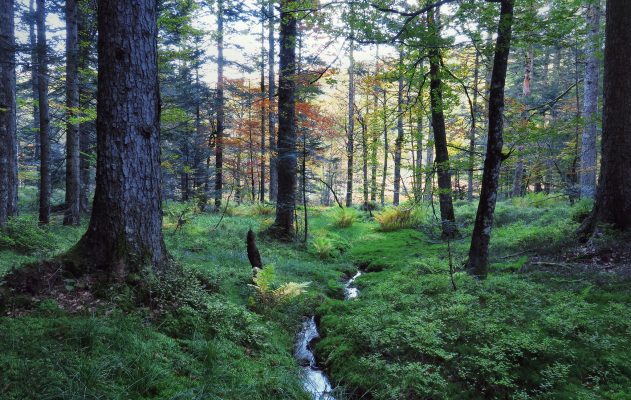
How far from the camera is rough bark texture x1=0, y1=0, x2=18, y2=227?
8625 millimetres

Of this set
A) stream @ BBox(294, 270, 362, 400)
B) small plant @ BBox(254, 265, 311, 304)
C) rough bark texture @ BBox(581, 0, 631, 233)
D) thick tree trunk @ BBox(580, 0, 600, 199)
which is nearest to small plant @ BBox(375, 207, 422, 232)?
thick tree trunk @ BBox(580, 0, 600, 199)

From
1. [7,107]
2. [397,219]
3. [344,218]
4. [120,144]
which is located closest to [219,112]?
[344,218]

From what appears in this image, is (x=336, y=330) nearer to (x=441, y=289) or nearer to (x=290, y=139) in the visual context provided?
(x=441, y=289)

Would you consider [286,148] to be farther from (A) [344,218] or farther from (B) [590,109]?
(B) [590,109]

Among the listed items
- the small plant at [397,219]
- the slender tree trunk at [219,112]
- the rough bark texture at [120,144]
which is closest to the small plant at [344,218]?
the small plant at [397,219]

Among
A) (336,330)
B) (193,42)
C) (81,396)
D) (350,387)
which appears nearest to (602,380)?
(350,387)

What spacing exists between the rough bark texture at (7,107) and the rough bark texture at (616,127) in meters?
13.0

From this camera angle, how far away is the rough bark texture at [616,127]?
685 centimetres

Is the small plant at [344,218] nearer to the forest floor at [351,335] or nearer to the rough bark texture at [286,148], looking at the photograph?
the rough bark texture at [286,148]

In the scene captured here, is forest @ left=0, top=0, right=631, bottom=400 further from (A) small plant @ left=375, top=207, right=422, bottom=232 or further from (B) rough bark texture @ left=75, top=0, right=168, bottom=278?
(A) small plant @ left=375, top=207, right=422, bottom=232

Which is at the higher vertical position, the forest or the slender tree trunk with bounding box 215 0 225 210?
the slender tree trunk with bounding box 215 0 225 210

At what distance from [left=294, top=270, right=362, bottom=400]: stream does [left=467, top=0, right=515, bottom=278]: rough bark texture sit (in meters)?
3.13

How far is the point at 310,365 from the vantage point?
4688mm

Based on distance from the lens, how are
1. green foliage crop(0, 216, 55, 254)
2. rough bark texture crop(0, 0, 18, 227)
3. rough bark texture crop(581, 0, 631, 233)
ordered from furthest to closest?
rough bark texture crop(0, 0, 18, 227) < green foliage crop(0, 216, 55, 254) < rough bark texture crop(581, 0, 631, 233)
